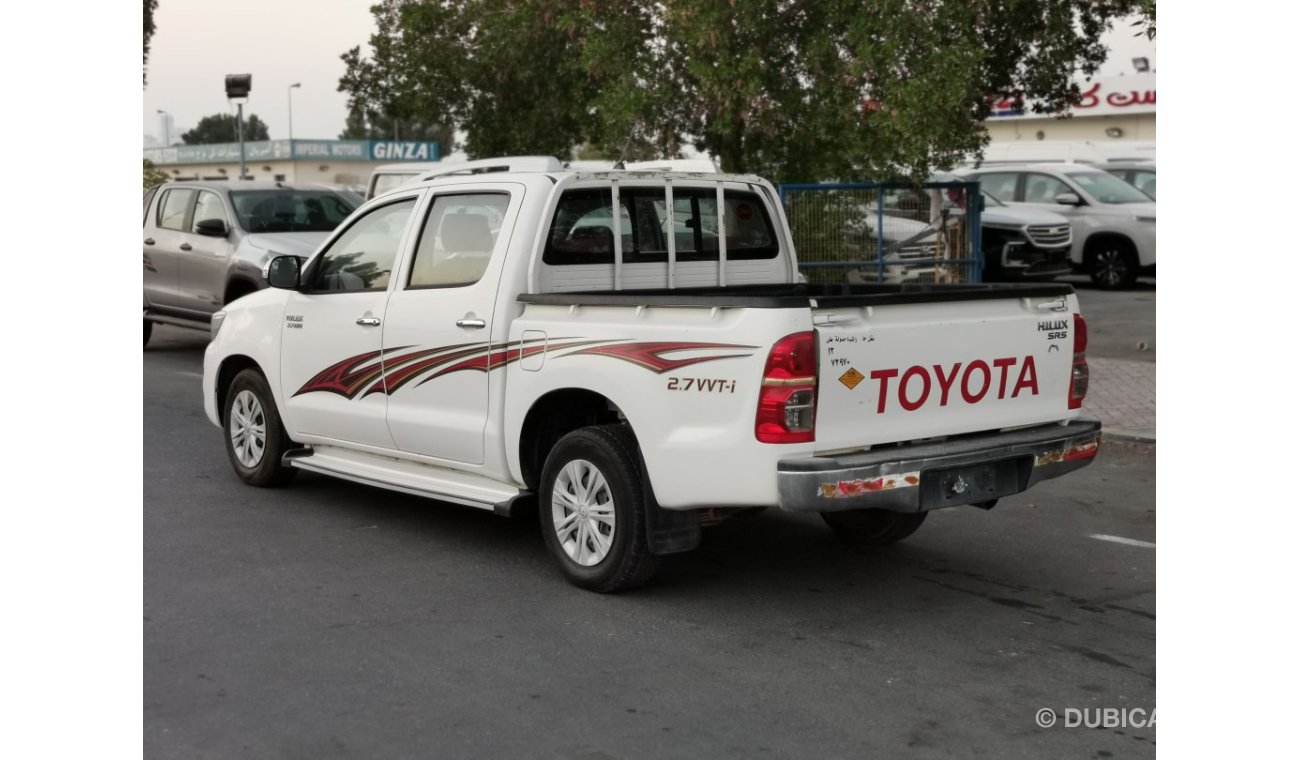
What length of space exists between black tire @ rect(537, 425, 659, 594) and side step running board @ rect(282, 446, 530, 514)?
319 mm

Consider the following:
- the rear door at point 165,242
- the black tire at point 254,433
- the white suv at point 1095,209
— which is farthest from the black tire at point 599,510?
the white suv at point 1095,209

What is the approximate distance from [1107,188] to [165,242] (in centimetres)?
1404

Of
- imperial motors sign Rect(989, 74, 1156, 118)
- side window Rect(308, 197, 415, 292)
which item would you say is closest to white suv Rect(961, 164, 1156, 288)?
side window Rect(308, 197, 415, 292)

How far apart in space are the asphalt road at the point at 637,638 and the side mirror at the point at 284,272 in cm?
129

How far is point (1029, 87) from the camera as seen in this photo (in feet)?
48.7

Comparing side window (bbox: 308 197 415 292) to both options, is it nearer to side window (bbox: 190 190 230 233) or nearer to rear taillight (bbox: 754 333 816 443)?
rear taillight (bbox: 754 333 816 443)

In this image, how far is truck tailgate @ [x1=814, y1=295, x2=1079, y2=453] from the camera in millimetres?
5652

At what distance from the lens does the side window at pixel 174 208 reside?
1501 cm

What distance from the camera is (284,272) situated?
25.3 ft

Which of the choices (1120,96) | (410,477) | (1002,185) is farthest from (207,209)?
(1120,96)

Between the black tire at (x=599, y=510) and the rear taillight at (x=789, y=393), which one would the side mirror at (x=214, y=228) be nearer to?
the black tire at (x=599, y=510)

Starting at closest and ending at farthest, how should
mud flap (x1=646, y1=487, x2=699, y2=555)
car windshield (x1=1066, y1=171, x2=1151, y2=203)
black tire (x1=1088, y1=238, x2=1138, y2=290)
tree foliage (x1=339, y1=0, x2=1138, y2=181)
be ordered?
mud flap (x1=646, y1=487, x2=699, y2=555) < tree foliage (x1=339, y1=0, x2=1138, y2=181) < black tire (x1=1088, y1=238, x2=1138, y2=290) < car windshield (x1=1066, y1=171, x2=1151, y2=203)

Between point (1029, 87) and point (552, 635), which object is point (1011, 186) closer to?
point (1029, 87)

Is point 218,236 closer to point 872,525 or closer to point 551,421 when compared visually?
point 551,421
